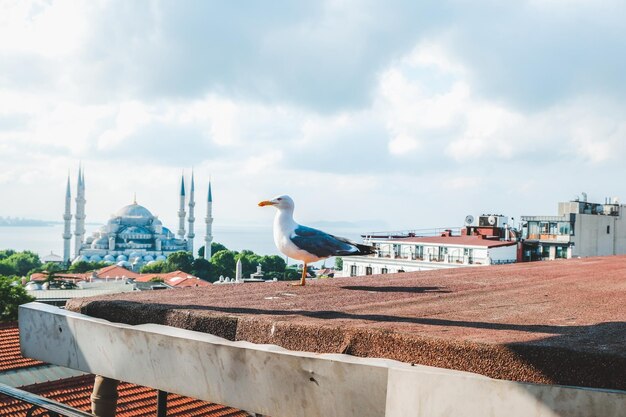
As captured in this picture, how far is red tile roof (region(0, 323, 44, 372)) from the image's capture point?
10586mm

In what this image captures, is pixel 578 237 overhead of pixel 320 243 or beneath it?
beneath

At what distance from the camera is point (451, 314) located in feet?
8.32

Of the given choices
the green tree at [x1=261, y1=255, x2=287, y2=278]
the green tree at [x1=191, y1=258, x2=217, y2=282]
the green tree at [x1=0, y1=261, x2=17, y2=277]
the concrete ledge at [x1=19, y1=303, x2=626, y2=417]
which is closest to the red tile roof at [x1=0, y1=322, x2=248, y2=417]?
the concrete ledge at [x1=19, y1=303, x2=626, y2=417]

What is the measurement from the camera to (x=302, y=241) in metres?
4.19

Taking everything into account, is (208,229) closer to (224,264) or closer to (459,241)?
(224,264)

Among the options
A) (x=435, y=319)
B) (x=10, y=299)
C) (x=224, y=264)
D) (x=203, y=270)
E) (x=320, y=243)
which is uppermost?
(x=320, y=243)

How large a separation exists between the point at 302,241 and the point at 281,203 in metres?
0.32

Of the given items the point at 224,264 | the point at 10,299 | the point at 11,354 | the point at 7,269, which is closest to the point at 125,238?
the point at 7,269

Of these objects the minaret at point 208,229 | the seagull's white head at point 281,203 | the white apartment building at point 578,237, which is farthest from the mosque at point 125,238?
the seagull's white head at point 281,203

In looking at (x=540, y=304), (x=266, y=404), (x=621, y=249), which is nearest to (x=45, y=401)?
(x=266, y=404)

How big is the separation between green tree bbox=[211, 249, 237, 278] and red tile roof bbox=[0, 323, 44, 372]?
73.6m

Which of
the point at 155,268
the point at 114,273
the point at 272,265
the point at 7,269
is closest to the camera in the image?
the point at 114,273

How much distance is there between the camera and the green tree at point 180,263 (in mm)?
82956

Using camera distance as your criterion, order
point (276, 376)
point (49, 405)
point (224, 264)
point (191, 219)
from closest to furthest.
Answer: point (276, 376) < point (49, 405) < point (224, 264) < point (191, 219)
